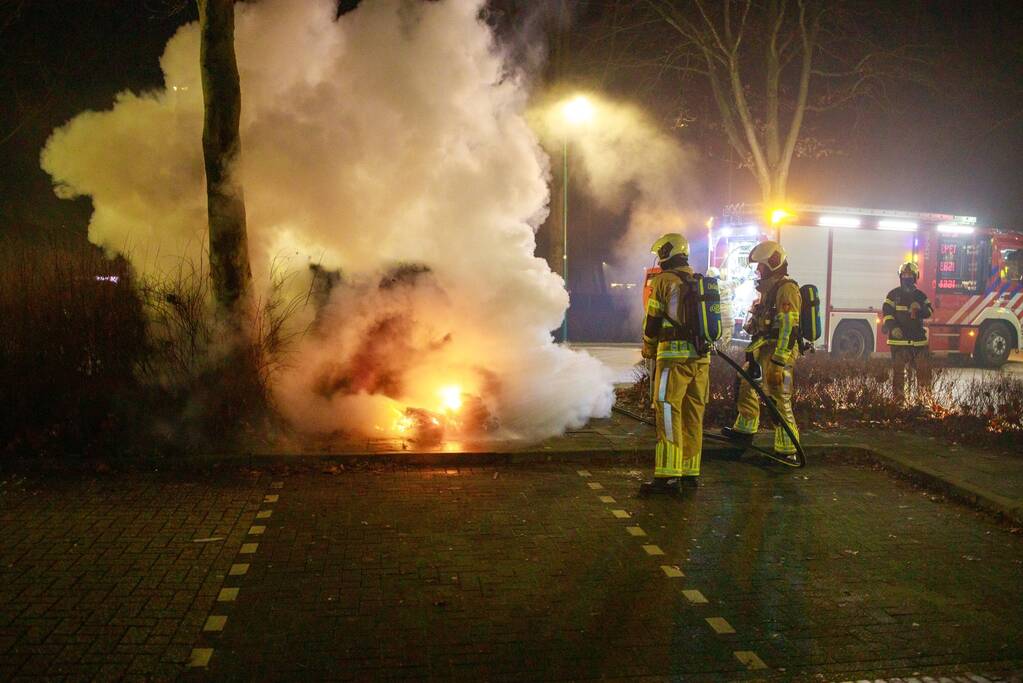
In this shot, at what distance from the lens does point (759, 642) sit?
4113 mm

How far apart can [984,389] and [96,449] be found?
30.2ft

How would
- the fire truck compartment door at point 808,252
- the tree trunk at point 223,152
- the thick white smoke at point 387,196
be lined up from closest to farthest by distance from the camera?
the tree trunk at point 223,152 → the thick white smoke at point 387,196 → the fire truck compartment door at point 808,252

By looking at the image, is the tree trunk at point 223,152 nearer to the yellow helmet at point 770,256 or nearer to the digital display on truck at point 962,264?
the yellow helmet at point 770,256

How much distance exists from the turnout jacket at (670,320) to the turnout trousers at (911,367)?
15.3 ft

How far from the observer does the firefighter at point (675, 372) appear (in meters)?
6.82

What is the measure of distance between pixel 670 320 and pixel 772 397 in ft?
5.88

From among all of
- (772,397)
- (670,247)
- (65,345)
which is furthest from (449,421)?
(65,345)

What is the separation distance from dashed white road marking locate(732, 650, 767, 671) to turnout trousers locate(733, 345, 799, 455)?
13.7 ft

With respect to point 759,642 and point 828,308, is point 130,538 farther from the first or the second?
point 828,308

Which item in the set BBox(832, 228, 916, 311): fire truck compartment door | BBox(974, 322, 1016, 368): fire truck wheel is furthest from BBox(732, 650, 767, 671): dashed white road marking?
BBox(974, 322, 1016, 368): fire truck wheel

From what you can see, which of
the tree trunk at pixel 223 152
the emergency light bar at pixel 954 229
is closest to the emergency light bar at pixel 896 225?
the emergency light bar at pixel 954 229

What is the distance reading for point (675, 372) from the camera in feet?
22.7

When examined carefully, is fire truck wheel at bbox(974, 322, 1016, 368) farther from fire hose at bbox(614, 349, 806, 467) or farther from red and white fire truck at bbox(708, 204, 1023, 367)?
fire hose at bbox(614, 349, 806, 467)

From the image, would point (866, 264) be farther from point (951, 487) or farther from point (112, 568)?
point (112, 568)
